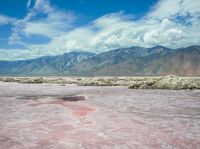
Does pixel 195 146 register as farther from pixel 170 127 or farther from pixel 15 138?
pixel 15 138

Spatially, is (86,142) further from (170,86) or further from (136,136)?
(170,86)

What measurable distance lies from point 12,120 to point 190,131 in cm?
663

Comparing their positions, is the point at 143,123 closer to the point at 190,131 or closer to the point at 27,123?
the point at 190,131

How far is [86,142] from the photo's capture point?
304 inches

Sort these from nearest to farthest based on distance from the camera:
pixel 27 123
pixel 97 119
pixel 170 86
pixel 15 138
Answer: pixel 15 138 < pixel 27 123 < pixel 97 119 < pixel 170 86

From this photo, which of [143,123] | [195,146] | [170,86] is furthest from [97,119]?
[170,86]

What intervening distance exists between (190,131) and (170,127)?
767 mm

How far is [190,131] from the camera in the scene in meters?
9.16

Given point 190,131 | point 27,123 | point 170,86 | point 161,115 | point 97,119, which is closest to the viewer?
point 190,131

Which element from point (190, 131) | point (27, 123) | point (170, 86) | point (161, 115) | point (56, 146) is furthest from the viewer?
point (170, 86)

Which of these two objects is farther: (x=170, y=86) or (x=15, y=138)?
(x=170, y=86)

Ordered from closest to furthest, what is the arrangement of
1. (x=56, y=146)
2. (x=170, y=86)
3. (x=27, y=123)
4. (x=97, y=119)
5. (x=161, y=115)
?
(x=56, y=146) < (x=27, y=123) < (x=97, y=119) < (x=161, y=115) < (x=170, y=86)

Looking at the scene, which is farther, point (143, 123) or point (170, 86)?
point (170, 86)

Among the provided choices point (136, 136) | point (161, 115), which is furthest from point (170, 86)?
point (136, 136)
